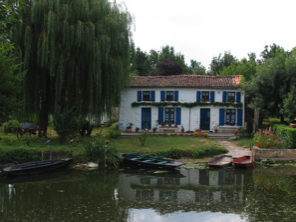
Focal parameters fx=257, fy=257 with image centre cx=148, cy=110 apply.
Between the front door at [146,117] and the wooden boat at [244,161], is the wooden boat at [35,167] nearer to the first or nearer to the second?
the wooden boat at [244,161]

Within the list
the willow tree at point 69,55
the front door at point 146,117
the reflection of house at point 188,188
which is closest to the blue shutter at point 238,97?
the front door at point 146,117

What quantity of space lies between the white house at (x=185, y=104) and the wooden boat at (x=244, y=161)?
8.25m

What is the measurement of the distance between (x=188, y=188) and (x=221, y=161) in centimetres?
410

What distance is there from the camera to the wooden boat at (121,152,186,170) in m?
12.1

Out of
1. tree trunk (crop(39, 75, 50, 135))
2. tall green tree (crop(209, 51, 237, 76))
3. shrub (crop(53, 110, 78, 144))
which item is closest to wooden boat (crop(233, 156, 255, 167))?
shrub (crop(53, 110, 78, 144))

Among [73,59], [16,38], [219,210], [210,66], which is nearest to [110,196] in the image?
[219,210]

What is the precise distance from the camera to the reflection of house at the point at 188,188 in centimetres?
877

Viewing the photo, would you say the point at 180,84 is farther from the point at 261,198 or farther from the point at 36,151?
the point at 261,198

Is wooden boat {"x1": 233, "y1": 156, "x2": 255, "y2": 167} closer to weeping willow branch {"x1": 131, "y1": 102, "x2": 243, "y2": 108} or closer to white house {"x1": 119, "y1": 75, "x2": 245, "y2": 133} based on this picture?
white house {"x1": 119, "y1": 75, "x2": 245, "y2": 133}

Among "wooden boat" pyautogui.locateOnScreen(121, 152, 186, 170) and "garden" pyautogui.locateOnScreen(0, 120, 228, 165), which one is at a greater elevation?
"garden" pyautogui.locateOnScreen(0, 120, 228, 165)

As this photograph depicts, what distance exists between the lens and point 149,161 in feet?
41.5

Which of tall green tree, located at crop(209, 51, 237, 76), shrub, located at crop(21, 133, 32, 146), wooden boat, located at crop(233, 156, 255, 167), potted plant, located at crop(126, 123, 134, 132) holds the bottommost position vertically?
wooden boat, located at crop(233, 156, 255, 167)

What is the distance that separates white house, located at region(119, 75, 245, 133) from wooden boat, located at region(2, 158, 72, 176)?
33.4ft

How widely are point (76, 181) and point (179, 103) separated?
1282 cm
